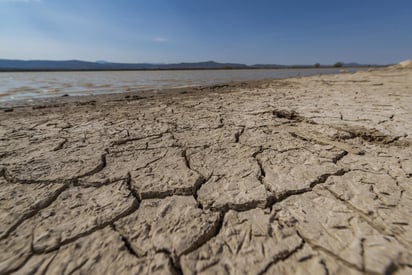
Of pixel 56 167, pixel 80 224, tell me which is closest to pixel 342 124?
pixel 80 224

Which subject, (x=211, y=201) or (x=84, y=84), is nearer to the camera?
(x=211, y=201)

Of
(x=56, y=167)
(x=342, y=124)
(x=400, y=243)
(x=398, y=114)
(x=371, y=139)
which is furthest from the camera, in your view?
(x=398, y=114)

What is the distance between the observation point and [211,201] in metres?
1.18

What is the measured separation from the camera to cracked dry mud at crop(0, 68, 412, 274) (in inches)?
32.7

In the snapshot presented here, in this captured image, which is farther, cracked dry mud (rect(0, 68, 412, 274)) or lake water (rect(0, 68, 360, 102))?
lake water (rect(0, 68, 360, 102))

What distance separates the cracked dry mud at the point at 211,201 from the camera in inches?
32.7

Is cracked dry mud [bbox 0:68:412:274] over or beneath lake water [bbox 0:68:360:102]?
over

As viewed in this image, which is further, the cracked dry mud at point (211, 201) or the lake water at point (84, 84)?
the lake water at point (84, 84)

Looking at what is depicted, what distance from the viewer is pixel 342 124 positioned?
7.61 feet

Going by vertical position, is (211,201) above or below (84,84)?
above

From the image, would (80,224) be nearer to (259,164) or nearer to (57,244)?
(57,244)

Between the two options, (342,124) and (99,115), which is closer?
(342,124)

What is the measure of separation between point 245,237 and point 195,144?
117 cm

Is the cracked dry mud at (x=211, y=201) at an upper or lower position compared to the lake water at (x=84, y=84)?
upper
